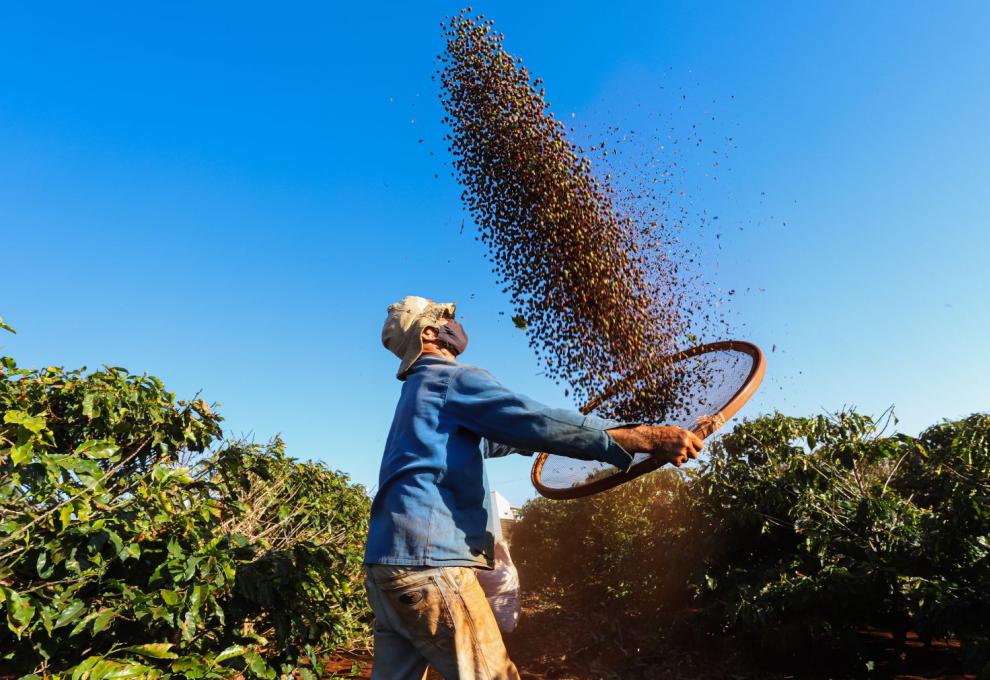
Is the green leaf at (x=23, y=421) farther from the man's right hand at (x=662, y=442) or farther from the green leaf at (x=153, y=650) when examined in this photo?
the man's right hand at (x=662, y=442)

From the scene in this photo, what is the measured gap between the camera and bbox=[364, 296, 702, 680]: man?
1920 millimetres

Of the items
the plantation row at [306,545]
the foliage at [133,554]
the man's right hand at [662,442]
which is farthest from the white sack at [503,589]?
the man's right hand at [662,442]

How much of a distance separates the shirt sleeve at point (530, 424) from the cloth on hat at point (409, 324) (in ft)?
1.08

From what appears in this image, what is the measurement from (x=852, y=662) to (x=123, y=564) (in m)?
3.61

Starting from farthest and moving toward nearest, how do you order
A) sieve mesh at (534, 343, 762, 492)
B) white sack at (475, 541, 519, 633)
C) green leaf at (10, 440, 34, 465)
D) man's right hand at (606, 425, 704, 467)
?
white sack at (475, 541, 519, 633), sieve mesh at (534, 343, 762, 492), man's right hand at (606, 425, 704, 467), green leaf at (10, 440, 34, 465)

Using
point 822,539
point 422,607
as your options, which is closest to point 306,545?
point 422,607

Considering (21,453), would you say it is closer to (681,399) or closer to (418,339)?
(418,339)

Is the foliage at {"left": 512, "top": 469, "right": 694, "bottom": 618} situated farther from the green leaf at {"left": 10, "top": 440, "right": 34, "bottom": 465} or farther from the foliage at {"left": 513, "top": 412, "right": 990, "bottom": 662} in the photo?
the green leaf at {"left": 10, "top": 440, "right": 34, "bottom": 465}

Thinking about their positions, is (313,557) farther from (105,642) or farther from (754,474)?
(754,474)

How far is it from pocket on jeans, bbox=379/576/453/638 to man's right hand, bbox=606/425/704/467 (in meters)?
0.74

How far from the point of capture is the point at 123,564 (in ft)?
7.90

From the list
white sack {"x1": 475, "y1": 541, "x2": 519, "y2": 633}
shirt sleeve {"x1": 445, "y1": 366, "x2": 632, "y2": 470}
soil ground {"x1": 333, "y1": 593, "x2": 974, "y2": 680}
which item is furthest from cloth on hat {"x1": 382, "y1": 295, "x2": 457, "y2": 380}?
soil ground {"x1": 333, "y1": 593, "x2": 974, "y2": 680}

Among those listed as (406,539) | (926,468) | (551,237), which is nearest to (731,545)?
(926,468)

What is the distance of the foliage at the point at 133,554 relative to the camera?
2.11m
